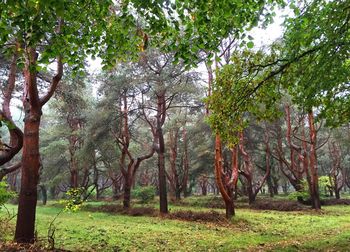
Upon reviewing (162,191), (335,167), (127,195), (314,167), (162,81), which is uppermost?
(162,81)

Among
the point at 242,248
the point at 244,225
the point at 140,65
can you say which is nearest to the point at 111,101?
the point at 140,65

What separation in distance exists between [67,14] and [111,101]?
1612 cm

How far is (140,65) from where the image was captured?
2088cm

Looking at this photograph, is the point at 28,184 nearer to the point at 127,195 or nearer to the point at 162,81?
the point at 162,81

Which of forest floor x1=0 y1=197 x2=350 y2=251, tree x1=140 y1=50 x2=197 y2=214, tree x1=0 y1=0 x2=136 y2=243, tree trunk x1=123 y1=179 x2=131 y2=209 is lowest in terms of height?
forest floor x1=0 y1=197 x2=350 y2=251

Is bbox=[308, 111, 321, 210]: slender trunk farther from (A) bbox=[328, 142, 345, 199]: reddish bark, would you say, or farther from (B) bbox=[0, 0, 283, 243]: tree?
(B) bbox=[0, 0, 283, 243]: tree

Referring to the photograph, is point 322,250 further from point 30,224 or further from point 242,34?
point 30,224

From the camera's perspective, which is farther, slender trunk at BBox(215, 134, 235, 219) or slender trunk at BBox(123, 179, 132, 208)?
slender trunk at BBox(123, 179, 132, 208)

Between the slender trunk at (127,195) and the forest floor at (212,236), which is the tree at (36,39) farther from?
the slender trunk at (127,195)

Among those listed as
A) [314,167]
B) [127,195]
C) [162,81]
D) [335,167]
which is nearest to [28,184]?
[162,81]

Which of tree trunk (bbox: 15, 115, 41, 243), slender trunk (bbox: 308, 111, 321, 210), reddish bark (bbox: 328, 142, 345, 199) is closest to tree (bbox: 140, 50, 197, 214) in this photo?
slender trunk (bbox: 308, 111, 321, 210)

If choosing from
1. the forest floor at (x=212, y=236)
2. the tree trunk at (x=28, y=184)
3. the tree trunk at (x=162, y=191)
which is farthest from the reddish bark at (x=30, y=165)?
the tree trunk at (x=162, y=191)

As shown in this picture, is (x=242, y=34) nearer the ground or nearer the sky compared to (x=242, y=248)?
nearer the sky

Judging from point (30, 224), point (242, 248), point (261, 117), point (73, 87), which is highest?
point (73, 87)
